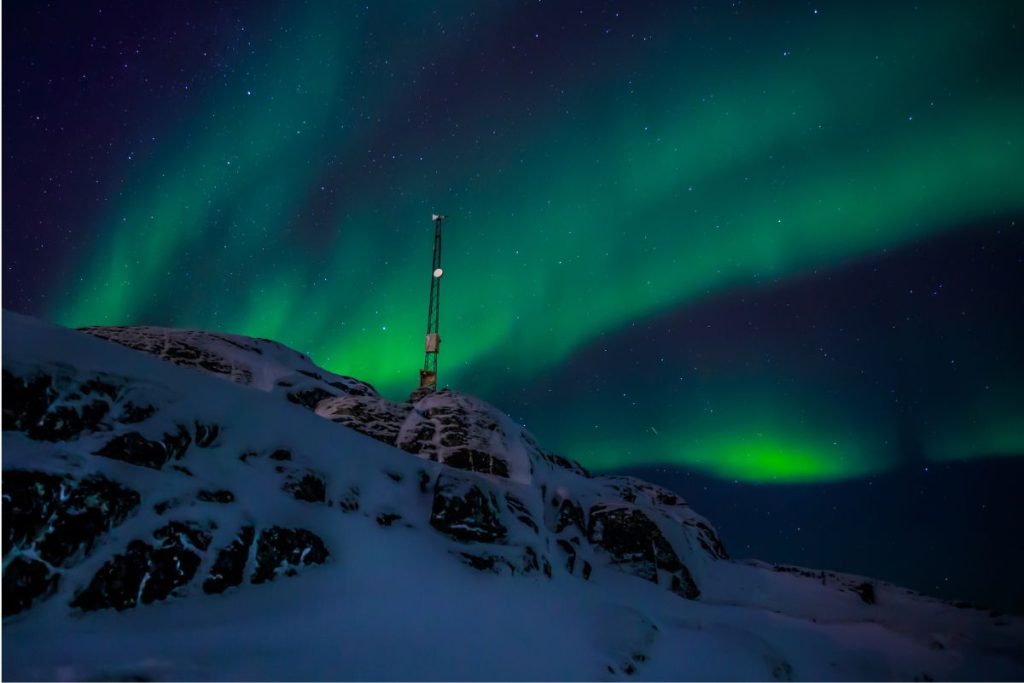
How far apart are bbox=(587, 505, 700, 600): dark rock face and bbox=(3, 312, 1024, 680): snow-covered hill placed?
119 millimetres

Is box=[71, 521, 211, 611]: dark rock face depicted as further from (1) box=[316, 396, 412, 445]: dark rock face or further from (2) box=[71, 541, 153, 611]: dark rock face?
(1) box=[316, 396, 412, 445]: dark rock face

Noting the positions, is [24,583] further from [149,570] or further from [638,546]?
[638,546]

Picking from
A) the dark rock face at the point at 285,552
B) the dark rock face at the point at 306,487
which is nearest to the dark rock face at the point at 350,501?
the dark rock face at the point at 306,487

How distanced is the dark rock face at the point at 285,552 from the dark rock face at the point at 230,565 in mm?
324

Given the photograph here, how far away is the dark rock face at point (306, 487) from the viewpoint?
15219 mm

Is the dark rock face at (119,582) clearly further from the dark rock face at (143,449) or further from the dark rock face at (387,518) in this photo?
the dark rock face at (387,518)

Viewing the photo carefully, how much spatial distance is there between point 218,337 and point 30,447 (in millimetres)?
22623

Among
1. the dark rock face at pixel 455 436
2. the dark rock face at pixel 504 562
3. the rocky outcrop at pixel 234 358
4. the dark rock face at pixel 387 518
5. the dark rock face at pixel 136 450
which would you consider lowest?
the dark rock face at pixel 504 562

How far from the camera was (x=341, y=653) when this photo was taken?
35.1ft

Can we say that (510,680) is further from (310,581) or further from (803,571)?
(803,571)

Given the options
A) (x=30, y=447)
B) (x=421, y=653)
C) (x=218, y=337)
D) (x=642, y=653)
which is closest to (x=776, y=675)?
(x=642, y=653)

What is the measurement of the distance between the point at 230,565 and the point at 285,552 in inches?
55.5

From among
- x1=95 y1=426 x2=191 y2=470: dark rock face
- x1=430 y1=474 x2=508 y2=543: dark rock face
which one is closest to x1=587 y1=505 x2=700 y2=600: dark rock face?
x1=430 y1=474 x2=508 y2=543: dark rock face

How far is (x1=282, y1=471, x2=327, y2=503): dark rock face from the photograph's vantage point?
49.9 feet
